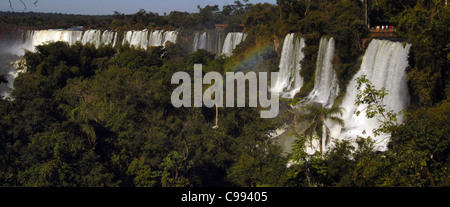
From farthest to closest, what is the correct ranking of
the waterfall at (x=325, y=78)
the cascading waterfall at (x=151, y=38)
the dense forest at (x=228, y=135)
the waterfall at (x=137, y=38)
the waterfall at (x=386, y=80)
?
the waterfall at (x=137, y=38) < the cascading waterfall at (x=151, y=38) < the waterfall at (x=325, y=78) < the waterfall at (x=386, y=80) < the dense forest at (x=228, y=135)

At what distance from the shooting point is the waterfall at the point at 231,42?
37.5m

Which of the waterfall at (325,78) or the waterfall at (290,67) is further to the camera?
the waterfall at (290,67)

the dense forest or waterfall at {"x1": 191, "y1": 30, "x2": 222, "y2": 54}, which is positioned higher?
waterfall at {"x1": 191, "y1": 30, "x2": 222, "y2": 54}

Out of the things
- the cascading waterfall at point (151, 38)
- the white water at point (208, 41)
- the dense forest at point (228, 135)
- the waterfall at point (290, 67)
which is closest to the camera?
the dense forest at point (228, 135)

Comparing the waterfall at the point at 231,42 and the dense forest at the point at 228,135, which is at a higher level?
the waterfall at the point at 231,42

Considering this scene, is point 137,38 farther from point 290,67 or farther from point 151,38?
point 290,67

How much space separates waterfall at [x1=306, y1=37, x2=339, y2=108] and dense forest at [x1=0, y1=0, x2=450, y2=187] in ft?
2.05

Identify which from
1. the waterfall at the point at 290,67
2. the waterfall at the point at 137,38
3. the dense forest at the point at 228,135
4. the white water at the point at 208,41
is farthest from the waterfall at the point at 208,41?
the dense forest at the point at 228,135

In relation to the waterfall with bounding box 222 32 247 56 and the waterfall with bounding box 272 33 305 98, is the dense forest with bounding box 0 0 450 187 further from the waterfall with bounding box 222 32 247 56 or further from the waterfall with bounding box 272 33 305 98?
the waterfall with bounding box 222 32 247 56

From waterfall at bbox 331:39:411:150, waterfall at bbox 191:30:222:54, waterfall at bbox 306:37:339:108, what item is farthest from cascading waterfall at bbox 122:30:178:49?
waterfall at bbox 331:39:411:150

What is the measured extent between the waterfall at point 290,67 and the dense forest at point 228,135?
92 cm

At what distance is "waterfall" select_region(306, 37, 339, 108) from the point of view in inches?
950

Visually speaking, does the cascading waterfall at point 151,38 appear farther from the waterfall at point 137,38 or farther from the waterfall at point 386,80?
the waterfall at point 386,80

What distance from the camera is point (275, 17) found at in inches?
1423
